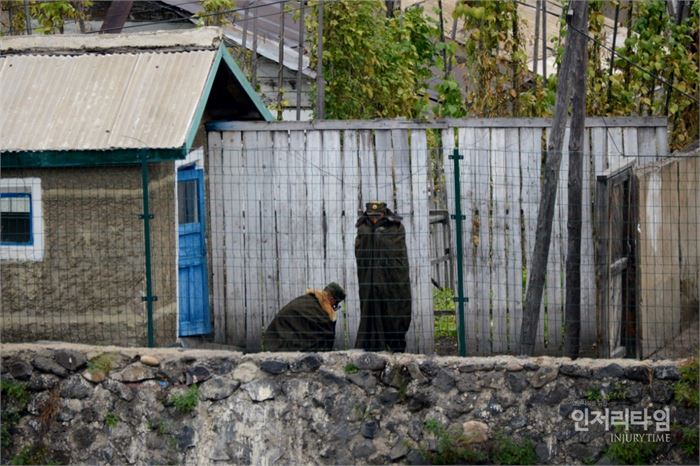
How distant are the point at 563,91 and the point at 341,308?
3016 mm

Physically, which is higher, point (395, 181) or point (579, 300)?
point (395, 181)

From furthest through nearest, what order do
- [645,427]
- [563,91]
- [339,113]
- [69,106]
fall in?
[339,113], [69,106], [563,91], [645,427]

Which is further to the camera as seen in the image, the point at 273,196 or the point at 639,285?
the point at 273,196

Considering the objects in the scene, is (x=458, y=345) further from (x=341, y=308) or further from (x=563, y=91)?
(x=563, y=91)

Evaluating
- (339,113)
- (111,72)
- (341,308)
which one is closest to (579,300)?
(341,308)

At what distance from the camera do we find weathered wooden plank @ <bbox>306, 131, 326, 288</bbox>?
39.7 feet

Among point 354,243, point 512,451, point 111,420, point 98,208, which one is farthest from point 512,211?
point 111,420

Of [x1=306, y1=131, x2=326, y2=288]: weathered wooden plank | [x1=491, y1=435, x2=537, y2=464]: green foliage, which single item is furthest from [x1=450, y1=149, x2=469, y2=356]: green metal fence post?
[x1=306, y1=131, x2=326, y2=288]: weathered wooden plank

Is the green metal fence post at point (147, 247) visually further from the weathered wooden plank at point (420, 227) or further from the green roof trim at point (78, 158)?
the weathered wooden plank at point (420, 227)

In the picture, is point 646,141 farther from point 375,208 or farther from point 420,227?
point 375,208

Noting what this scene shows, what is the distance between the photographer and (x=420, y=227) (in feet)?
39.5

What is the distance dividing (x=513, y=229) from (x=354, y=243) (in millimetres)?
1560

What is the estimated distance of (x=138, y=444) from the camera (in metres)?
10.8

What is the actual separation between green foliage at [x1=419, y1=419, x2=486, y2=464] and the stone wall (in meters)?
0.01
